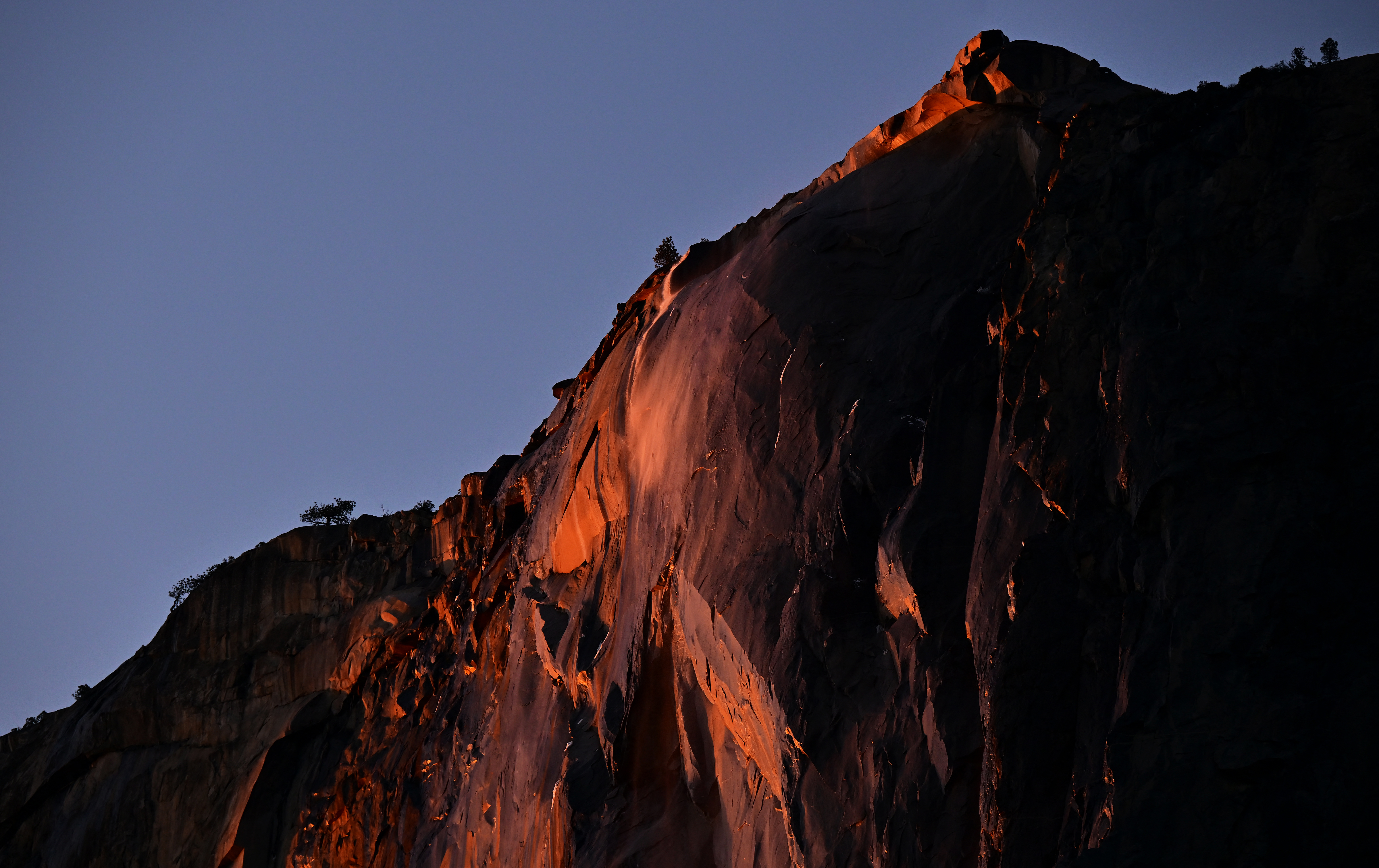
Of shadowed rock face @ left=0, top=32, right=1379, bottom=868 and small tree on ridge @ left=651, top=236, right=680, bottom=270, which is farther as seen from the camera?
small tree on ridge @ left=651, top=236, right=680, bottom=270

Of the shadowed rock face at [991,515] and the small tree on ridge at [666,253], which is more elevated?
the small tree on ridge at [666,253]

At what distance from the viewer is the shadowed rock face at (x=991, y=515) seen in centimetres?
790

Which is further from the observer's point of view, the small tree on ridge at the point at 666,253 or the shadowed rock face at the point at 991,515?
the small tree on ridge at the point at 666,253

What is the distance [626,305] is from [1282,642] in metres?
19.1

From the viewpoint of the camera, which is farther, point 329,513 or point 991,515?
point 329,513

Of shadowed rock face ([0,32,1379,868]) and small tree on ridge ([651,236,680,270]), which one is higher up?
small tree on ridge ([651,236,680,270])

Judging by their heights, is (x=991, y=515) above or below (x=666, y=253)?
below

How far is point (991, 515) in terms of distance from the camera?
33.9ft

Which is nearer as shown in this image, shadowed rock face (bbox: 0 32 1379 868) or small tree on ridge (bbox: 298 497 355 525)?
shadowed rock face (bbox: 0 32 1379 868)

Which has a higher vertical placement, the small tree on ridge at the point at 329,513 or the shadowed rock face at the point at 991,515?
the small tree on ridge at the point at 329,513

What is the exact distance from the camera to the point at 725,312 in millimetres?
16469

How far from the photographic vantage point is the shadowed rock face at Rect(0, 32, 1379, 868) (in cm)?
790

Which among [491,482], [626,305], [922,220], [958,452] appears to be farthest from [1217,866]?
[491,482]

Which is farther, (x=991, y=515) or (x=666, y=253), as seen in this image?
(x=666, y=253)
